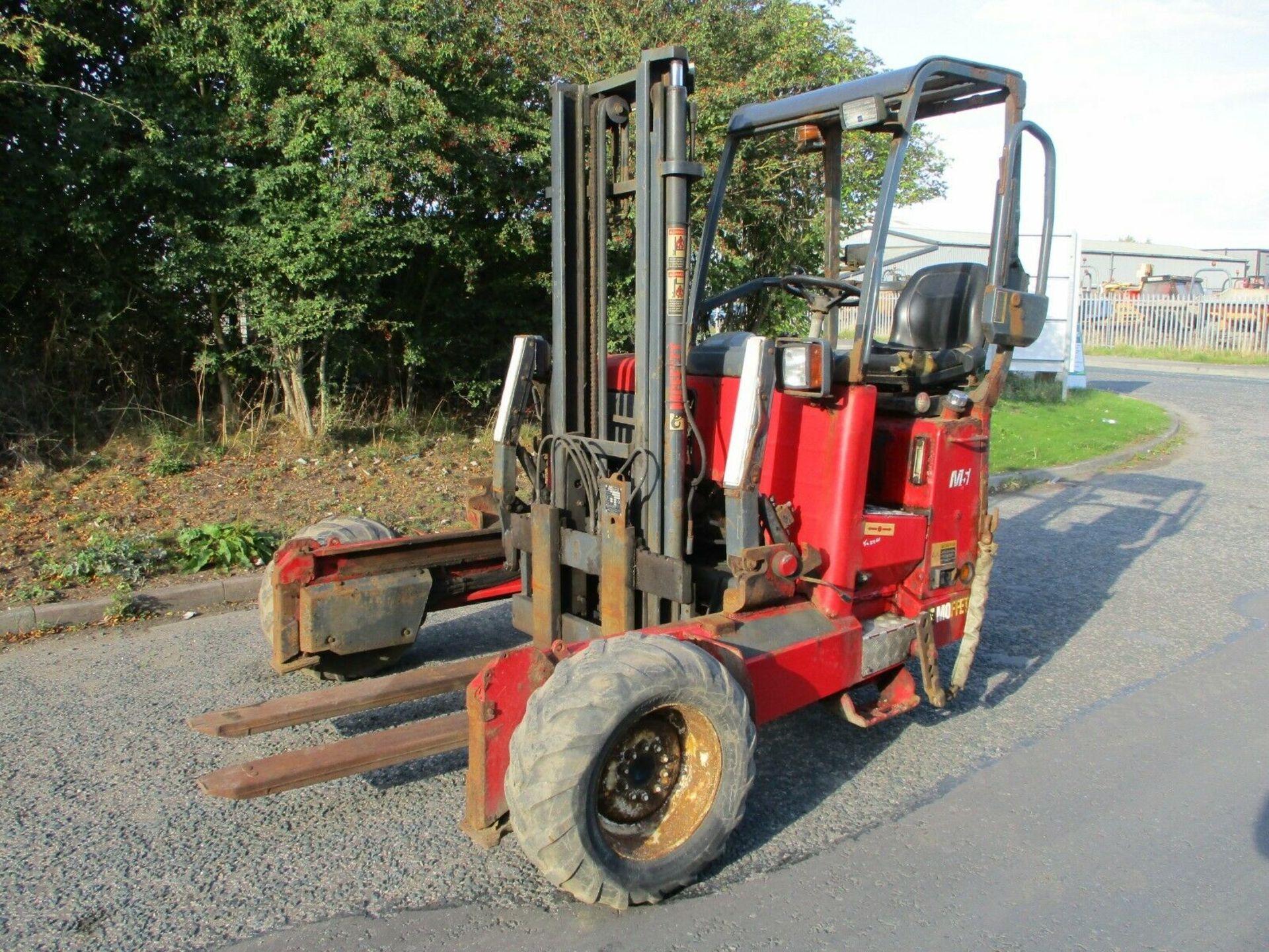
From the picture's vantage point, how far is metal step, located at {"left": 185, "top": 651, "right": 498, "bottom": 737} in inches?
162

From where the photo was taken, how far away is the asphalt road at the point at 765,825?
3.49 m

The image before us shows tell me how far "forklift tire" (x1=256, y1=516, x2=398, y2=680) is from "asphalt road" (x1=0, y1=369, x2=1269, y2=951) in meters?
0.31

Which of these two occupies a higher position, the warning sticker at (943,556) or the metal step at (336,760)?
the warning sticker at (943,556)

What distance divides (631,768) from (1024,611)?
4566mm

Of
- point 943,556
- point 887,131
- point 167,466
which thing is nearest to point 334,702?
point 943,556

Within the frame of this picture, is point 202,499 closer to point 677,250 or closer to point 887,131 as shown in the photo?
point 677,250

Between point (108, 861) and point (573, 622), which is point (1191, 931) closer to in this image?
point (573, 622)

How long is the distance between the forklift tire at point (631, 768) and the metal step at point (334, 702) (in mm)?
684

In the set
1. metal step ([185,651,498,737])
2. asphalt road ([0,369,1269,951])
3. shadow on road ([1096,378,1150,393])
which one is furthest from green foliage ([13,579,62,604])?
shadow on road ([1096,378,1150,393])

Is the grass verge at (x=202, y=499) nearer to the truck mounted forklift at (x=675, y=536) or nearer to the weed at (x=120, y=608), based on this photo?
the weed at (x=120, y=608)

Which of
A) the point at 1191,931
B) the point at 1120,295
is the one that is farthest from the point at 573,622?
the point at 1120,295

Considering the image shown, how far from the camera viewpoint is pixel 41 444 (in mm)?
9445

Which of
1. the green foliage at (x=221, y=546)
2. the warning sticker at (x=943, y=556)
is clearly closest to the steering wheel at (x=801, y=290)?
the warning sticker at (x=943, y=556)

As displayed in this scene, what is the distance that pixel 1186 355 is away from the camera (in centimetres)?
3372
